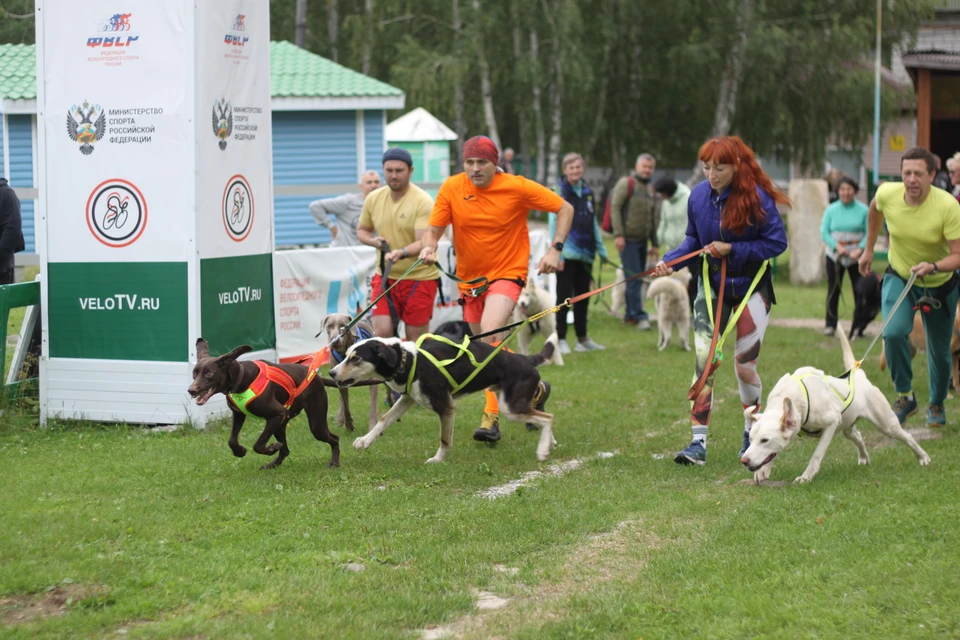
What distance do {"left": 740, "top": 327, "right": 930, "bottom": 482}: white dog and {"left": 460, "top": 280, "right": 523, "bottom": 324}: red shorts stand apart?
1954mm

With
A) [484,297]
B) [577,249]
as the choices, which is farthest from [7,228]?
[577,249]

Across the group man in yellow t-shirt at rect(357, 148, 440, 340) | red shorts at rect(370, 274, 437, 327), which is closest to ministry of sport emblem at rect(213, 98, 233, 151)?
man in yellow t-shirt at rect(357, 148, 440, 340)

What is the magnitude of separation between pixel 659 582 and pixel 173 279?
500cm

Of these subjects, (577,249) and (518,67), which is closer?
(577,249)

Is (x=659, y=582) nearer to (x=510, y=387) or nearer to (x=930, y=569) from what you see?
(x=930, y=569)

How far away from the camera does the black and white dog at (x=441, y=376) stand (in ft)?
22.9

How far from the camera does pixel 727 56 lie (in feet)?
112

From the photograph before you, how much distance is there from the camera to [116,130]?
A: 335 inches

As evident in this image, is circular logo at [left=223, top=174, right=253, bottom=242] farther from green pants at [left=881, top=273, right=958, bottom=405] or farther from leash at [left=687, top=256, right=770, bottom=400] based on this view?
green pants at [left=881, top=273, right=958, bottom=405]

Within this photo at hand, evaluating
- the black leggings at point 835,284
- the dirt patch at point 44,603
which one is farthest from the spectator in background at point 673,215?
the dirt patch at point 44,603

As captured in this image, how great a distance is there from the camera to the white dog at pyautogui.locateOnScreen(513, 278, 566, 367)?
40.6 ft

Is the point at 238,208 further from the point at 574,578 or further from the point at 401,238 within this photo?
the point at 574,578

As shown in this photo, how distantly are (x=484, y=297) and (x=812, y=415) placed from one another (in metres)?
2.59

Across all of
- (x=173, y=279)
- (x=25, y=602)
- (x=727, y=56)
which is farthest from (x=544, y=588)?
(x=727, y=56)
